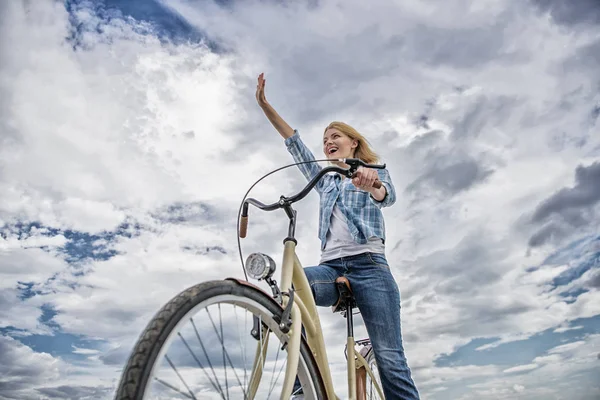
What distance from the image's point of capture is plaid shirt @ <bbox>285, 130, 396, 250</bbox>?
353 cm

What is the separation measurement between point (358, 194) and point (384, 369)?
3.88ft

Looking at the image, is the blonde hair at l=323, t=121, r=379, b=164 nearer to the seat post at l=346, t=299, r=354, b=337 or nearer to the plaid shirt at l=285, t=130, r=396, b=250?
the plaid shirt at l=285, t=130, r=396, b=250

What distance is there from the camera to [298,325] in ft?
8.70

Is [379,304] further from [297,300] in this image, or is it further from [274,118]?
[274,118]

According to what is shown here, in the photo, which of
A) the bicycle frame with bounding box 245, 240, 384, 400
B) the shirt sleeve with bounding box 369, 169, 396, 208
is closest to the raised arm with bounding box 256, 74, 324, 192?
the shirt sleeve with bounding box 369, 169, 396, 208

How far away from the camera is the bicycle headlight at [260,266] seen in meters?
2.58

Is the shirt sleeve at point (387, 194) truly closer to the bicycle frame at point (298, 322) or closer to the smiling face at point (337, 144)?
the smiling face at point (337, 144)

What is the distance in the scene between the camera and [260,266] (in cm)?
260

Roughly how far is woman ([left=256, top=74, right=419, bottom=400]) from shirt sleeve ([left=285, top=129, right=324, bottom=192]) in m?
0.36

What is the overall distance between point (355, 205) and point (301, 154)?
0.76 metres

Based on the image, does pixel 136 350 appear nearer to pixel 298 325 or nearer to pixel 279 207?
pixel 298 325

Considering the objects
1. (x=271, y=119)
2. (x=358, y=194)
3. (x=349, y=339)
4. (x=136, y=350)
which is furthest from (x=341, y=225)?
(x=136, y=350)

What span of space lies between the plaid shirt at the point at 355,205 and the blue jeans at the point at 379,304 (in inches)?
7.2

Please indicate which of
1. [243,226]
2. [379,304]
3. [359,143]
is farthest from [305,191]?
[359,143]
